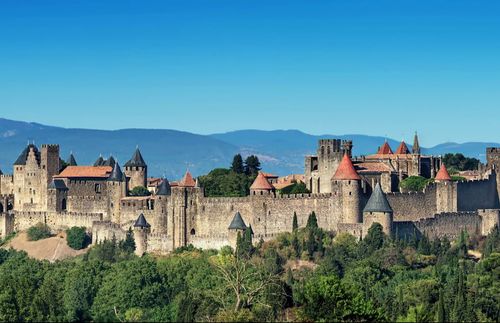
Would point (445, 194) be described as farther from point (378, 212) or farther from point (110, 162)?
point (110, 162)

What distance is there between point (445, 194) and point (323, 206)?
7289mm

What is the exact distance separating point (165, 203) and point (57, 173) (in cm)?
1393

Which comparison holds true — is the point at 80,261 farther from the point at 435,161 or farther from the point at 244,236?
the point at 435,161

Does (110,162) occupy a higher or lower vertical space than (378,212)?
higher

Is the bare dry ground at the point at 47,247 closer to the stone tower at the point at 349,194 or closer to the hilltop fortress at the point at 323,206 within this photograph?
the hilltop fortress at the point at 323,206

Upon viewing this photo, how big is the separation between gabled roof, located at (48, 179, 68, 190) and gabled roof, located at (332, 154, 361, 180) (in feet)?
71.7

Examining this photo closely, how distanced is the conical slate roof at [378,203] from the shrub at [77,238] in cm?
2033

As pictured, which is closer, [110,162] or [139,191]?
[139,191]

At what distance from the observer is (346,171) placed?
66.4 m

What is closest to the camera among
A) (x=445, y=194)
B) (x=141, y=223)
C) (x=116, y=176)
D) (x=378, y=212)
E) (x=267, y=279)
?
(x=267, y=279)

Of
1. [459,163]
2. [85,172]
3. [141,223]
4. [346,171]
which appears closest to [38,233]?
[85,172]

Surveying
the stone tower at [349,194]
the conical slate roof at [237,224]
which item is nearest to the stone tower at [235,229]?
the conical slate roof at [237,224]

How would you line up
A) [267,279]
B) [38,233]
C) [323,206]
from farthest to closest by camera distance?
1. [38,233]
2. [323,206]
3. [267,279]

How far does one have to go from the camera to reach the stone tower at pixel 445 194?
69125mm
